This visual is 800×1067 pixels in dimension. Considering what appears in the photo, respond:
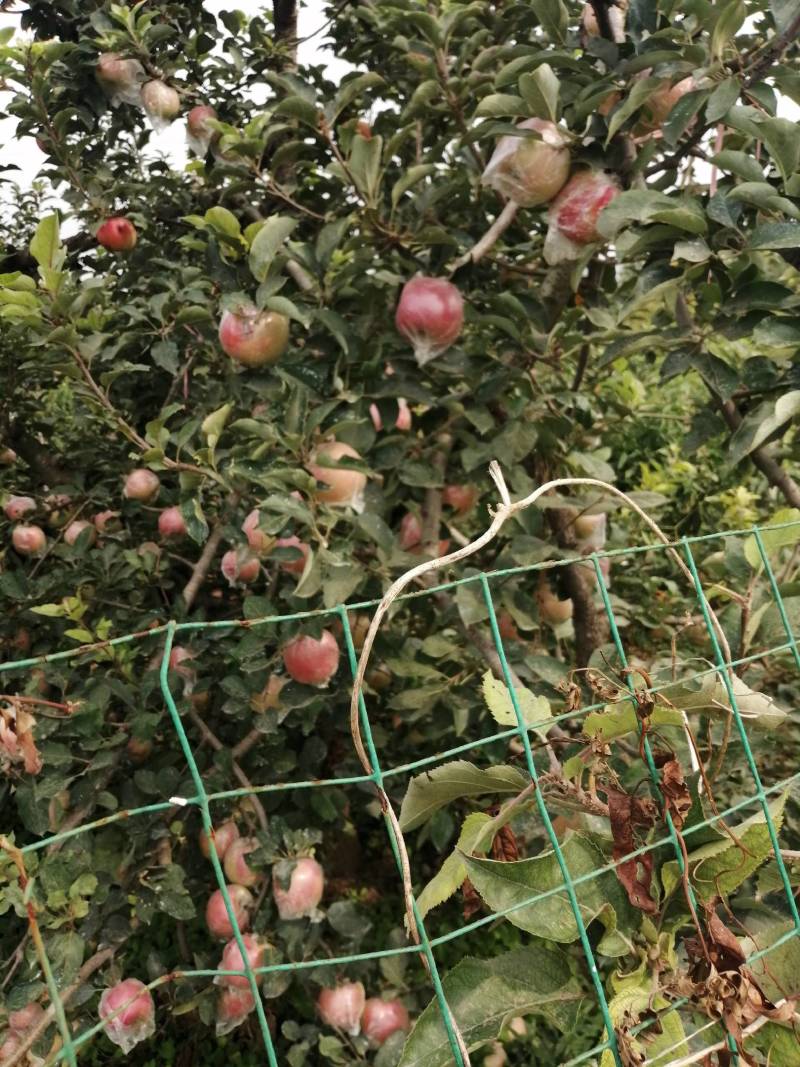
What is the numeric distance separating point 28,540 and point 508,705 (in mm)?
1203

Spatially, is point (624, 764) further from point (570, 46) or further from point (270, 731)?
point (570, 46)

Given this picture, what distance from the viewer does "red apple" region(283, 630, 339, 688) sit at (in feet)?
4.05

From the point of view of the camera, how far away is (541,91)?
45.1 inches

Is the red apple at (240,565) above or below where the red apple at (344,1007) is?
above

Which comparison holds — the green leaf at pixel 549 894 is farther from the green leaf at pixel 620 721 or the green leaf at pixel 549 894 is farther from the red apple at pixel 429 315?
the red apple at pixel 429 315

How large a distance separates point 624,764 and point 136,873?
2.35 ft

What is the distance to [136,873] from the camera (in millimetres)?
1237

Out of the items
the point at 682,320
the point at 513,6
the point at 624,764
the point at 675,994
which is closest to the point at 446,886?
the point at 675,994

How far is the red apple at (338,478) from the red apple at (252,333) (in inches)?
6.6

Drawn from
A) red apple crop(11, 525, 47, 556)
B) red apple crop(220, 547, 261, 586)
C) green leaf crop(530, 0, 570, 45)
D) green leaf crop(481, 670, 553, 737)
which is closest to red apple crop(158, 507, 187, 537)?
red apple crop(220, 547, 261, 586)

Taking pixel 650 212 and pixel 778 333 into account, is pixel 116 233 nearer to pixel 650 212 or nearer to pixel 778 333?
pixel 650 212

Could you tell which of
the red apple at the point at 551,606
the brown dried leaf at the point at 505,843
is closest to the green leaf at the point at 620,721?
the brown dried leaf at the point at 505,843

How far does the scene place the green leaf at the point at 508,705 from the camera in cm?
79

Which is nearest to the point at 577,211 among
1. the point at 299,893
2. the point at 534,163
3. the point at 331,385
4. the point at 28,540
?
the point at 534,163
